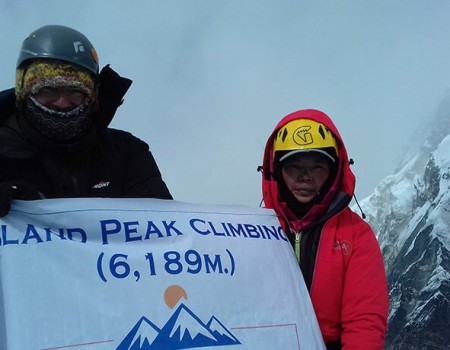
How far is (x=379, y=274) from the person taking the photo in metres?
3.58

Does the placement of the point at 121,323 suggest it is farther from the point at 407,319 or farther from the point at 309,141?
the point at 407,319

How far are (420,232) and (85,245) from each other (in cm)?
16498

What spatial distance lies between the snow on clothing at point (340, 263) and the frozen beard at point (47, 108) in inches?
56.9

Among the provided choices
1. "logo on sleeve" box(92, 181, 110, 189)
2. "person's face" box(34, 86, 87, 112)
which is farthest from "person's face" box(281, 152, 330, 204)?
"person's face" box(34, 86, 87, 112)

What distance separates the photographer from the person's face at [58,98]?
349cm

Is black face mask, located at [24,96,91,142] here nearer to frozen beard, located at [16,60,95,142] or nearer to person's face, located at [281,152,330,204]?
frozen beard, located at [16,60,95,142]

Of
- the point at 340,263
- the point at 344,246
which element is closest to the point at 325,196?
the point at 344,246

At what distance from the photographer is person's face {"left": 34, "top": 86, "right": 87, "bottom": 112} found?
11.4 feet

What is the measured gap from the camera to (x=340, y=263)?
11.9 ft

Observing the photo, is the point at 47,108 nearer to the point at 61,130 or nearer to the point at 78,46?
the point at 61,130

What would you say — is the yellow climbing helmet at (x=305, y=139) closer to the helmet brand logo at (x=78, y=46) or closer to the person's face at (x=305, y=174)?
the person's face at (x=305, y=174)

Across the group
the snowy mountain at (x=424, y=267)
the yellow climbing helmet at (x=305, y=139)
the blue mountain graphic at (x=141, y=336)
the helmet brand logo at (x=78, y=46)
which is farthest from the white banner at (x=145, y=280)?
the snowy mountain at (x=424, y=267)

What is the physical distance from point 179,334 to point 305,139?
1623 millimetres

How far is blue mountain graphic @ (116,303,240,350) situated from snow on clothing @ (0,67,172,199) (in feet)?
3.36
